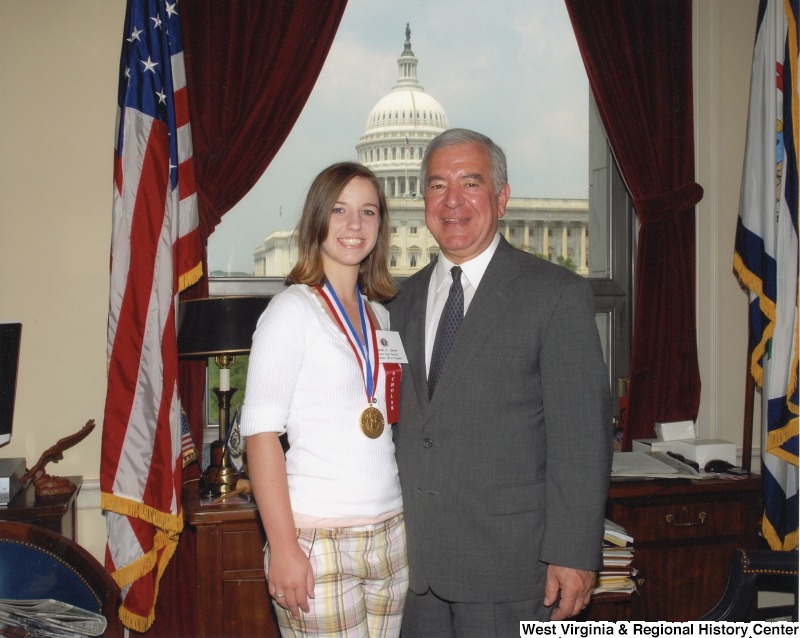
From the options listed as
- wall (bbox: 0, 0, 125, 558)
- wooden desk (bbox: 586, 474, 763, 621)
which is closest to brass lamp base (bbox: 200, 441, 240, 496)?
wall (bbox: 0, 0, 125, 558)

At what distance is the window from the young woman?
1.54m

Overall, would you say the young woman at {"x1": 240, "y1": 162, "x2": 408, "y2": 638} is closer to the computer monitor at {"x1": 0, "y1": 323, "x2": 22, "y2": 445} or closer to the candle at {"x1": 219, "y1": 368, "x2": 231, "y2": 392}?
the candle at {"x1": 219, "y1": 368, "x2": 231, "y2": 392}

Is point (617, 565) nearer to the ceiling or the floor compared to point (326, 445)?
nearer to the floor

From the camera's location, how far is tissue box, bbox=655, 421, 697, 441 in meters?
3.26

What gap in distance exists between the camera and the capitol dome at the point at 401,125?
3469 mm

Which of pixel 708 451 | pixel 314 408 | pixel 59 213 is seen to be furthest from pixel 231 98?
pixel 708 451

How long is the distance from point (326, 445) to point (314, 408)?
9cm

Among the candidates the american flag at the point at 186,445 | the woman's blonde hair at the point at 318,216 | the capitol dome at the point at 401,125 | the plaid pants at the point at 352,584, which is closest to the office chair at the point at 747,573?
the plaid pants at the point at 352,584

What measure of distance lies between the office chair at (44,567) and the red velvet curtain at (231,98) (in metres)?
0.89

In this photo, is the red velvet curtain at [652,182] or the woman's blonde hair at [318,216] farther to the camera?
the red velvet curtain at [652,182]

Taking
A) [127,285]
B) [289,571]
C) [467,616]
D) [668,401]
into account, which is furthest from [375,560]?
[668,401]

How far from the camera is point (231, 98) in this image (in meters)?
3.05

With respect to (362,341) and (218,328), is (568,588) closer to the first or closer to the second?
(362,341)

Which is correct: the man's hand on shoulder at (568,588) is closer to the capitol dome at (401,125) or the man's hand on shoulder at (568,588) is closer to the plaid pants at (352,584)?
the plaid pants at (352,584)
